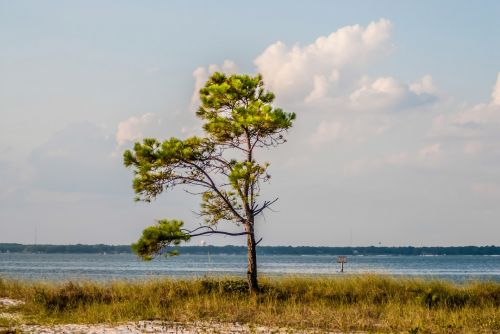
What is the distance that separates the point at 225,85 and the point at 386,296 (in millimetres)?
9757

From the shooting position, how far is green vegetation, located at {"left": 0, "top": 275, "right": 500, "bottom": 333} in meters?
20.8

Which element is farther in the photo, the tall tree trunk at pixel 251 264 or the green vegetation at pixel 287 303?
the tall tree trunk at pixel 251 264

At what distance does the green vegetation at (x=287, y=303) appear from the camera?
20.8 m

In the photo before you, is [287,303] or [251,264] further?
[251,264]

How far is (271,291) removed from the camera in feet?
85.8

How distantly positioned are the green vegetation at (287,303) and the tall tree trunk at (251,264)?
1.23 feet

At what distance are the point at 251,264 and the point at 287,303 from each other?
273 centimetres

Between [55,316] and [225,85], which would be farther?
[225,85]

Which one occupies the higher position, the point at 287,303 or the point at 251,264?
the point at 251,264

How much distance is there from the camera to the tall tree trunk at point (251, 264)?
86.6 ft

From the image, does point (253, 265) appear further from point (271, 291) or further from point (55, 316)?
point (55, 316)

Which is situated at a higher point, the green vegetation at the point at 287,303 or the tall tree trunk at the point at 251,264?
the tall tree trunk at the point at 251,264

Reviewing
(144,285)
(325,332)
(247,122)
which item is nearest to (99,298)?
(144,285)

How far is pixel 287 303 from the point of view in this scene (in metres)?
24.5
